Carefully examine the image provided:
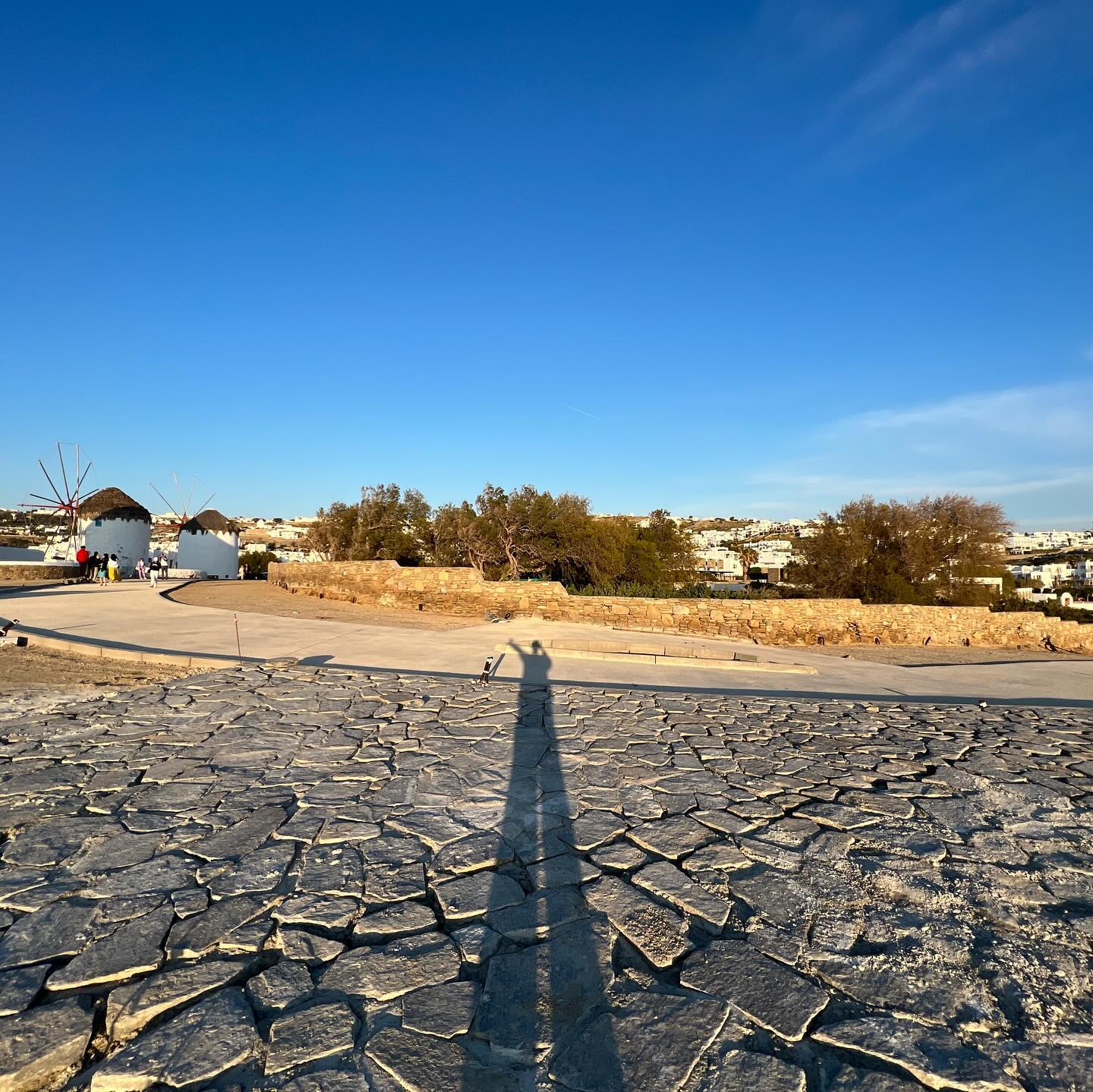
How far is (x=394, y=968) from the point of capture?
8.02ft

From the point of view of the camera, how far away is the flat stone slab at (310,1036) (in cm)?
199

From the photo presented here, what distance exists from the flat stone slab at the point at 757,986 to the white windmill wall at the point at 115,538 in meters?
37.3

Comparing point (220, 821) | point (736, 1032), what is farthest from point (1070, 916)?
point (220, 821)

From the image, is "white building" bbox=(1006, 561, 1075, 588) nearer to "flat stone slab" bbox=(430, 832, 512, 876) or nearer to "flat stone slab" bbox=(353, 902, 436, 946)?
"flat stone slab" bbox=(430, 832, 512, 876)

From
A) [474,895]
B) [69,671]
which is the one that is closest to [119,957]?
[474,895]

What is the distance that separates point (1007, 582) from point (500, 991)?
28922 millimetres

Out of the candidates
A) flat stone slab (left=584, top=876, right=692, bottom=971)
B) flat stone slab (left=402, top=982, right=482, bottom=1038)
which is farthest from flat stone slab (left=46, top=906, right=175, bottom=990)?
flat stone slab (left=584, top=876, right=692, bottom=971)

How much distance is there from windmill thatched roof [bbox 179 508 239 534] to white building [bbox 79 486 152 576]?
2.17 meters

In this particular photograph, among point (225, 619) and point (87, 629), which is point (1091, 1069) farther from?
point (225, 619)

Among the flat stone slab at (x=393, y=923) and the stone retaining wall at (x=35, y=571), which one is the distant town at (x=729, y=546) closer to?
the stone retaining wall at (x=35, y=571)

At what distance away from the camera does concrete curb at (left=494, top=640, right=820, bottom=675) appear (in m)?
9.84

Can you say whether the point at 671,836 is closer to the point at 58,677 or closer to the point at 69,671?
the point at 58,677

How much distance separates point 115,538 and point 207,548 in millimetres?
4381

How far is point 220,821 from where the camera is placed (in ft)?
11.9
